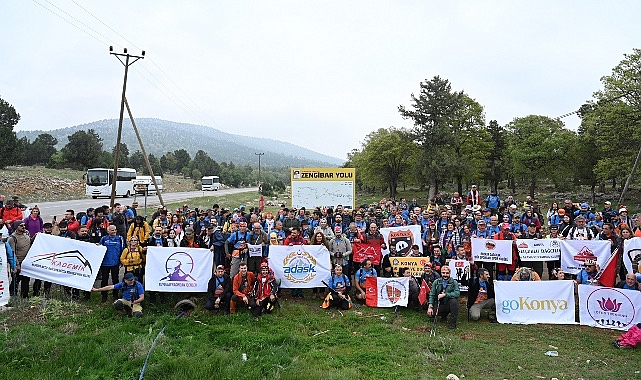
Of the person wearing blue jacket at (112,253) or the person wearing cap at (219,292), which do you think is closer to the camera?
the person wearing cap at (219,292)

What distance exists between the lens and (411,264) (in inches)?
445

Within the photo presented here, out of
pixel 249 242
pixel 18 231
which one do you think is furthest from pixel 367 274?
pixel 18 231

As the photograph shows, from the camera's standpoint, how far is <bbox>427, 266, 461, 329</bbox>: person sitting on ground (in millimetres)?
9508

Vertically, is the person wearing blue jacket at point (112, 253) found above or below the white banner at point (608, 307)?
above

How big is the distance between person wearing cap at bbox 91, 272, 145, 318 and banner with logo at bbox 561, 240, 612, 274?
35.6 feet

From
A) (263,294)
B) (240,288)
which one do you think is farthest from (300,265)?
(240,288)

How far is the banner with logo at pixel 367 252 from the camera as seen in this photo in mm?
11797

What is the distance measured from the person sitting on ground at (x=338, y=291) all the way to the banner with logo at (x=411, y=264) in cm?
141

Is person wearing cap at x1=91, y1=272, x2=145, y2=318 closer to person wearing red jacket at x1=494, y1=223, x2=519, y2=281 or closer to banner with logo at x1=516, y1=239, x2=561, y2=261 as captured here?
person wearing red jacket at x1=494, y1=223, x2=519, y2=281

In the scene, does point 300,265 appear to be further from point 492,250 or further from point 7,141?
point 7,141

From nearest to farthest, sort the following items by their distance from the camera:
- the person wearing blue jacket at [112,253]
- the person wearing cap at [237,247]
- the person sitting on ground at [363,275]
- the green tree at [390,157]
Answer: the person wearing blue jacket at [112,253] → the person wearing cap at [237,247] → the person sitting on ground at [363,275] → the green tree at [390,157]

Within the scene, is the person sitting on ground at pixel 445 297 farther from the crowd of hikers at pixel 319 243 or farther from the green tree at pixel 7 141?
the green tree at pixel 7 141

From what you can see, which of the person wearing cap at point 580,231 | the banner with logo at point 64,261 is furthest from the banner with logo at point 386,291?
the banner with logo at point 64,261

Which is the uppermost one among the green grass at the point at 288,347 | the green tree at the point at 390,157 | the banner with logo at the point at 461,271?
the green tree at the point at 390,157
